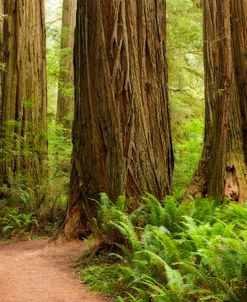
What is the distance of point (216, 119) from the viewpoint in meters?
8.27

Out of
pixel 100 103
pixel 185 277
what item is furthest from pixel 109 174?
pixel 185 277

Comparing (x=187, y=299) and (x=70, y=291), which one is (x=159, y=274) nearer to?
(x=187, y=299)

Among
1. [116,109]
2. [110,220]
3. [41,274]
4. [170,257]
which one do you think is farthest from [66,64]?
[170,257]

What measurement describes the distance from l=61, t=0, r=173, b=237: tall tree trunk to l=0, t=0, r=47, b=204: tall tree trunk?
3467 mm

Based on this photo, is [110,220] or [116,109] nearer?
[110,220]

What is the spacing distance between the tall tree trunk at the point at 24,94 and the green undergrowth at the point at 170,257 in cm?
440

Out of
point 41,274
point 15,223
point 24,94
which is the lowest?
point 41,274

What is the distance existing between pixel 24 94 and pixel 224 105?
550 centimetres

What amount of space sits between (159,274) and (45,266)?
231 centimetres

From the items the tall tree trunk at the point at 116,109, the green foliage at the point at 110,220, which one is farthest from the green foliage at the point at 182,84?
the green foliage at the point at 110,220

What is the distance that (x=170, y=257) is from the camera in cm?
518

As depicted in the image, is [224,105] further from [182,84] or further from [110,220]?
[182,84]

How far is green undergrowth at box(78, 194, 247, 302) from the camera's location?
14.5 feet

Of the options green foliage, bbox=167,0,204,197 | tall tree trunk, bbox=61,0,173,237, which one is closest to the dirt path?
tall tree trunk, bbox=61,0,173,237
